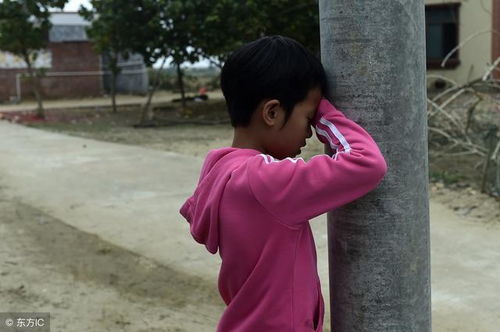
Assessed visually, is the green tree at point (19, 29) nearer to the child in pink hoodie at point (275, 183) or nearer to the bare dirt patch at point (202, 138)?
the bare dirt patch at point (202, 138)

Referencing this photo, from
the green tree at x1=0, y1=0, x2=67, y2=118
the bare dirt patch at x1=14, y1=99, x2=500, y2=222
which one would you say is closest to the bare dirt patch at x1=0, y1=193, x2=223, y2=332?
the bare dirt patch at x1=14, y1=99, x2=500, y2=222

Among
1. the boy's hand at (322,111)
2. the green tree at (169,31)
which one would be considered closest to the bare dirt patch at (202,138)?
the green tree at (169,31)

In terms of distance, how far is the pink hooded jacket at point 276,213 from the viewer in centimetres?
150

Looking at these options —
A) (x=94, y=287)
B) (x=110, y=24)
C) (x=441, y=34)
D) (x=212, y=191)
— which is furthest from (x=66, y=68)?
(x=212, y=191)

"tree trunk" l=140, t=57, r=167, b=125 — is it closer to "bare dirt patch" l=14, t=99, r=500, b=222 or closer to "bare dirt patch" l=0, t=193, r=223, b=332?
"bare dirt patch" l=14, t=99, r=500, b=222

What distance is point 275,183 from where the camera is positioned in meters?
1.51

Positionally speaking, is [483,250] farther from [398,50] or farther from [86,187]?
[86,187]

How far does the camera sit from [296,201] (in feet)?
4.94

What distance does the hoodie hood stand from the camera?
1644 millimetres

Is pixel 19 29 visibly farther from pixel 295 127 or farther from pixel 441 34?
pixel 295 127

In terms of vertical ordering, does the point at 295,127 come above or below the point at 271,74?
below

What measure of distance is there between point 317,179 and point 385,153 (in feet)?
0.82

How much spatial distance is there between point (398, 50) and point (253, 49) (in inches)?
14.0

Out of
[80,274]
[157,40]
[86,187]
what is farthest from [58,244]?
[157,40]
